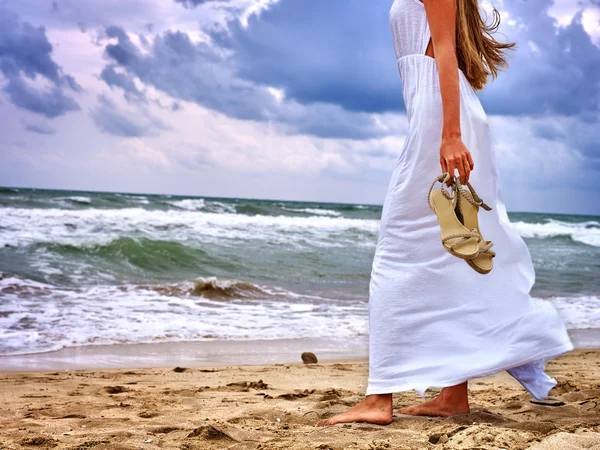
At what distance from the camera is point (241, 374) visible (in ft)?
13.6

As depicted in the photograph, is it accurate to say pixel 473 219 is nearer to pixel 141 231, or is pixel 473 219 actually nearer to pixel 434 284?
pixel 434 284

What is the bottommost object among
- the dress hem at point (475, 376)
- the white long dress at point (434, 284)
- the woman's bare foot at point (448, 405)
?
the woman's bare foot at point (448, 405)

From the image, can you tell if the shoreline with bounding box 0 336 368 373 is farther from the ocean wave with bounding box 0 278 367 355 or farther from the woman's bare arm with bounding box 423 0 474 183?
the woman's bare arm with bounding box 423 0 474 183

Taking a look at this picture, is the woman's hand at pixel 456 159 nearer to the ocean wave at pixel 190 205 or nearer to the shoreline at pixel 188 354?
the shoreline at pixel 188 354

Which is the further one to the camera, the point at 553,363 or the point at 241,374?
the point at 553,363

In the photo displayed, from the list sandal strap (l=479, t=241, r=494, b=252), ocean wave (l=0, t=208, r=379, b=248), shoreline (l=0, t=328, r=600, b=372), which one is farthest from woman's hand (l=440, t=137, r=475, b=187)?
ocean wave (l=0, t=208, r=379, b=248)

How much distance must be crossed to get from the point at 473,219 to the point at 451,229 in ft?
0.32

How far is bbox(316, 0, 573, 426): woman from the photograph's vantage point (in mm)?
2322

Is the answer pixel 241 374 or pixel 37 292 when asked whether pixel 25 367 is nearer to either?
pixel 241 374

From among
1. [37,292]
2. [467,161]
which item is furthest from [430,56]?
[37,292]

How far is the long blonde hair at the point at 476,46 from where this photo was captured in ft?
7.80

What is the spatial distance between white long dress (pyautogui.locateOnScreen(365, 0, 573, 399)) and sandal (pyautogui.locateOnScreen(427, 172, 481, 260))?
0.18 m

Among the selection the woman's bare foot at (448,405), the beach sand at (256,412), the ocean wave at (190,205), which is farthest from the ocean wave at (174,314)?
the ocean wave at (190,205)

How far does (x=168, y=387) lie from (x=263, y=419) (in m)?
1.07
